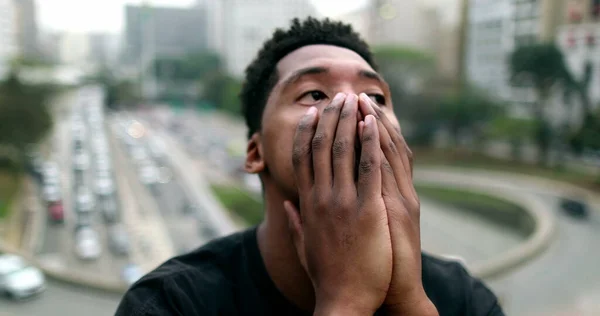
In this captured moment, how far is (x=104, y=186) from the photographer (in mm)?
5996

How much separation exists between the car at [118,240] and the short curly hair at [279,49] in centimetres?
420

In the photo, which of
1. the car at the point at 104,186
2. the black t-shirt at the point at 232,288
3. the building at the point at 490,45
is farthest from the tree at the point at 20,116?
the building at the point at 490,45

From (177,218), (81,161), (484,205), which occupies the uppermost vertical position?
(81,161)

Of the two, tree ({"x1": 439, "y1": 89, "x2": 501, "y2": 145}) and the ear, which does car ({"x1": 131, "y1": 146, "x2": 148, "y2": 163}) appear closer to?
the ear

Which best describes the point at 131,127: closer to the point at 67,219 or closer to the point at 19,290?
the point at 67,219

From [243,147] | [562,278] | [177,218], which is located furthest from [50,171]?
[562,278]

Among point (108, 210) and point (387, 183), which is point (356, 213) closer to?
point (387, 183)

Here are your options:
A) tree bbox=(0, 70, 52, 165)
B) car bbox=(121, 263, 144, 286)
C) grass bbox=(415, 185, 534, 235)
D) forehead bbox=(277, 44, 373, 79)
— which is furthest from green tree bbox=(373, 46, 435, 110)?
forehead bbox=(277, 44, 373, 79)

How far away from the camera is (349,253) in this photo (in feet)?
2.11

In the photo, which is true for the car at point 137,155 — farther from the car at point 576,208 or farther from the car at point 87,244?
the car at point 576,208

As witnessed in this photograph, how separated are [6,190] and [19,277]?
311cm

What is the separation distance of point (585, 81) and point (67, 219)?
1095cm

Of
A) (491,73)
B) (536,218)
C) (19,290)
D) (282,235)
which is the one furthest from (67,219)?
(491,73)

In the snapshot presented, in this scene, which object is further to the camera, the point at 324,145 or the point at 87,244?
the point at 87,244
